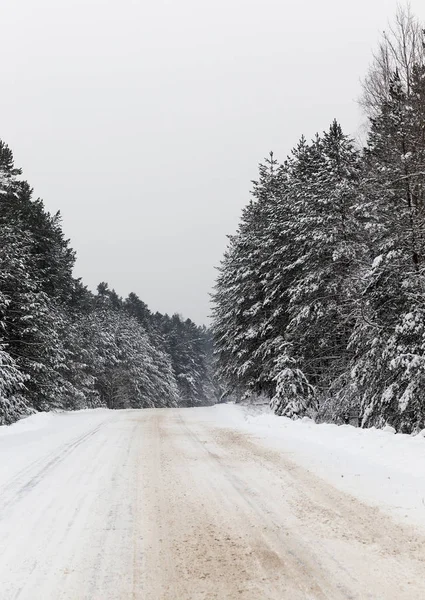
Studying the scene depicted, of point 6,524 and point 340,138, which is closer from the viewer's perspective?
point 6,524

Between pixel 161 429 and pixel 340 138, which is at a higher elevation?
pixel 340 138

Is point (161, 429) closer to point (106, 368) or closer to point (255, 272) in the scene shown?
point (255, 272)

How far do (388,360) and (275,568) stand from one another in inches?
385

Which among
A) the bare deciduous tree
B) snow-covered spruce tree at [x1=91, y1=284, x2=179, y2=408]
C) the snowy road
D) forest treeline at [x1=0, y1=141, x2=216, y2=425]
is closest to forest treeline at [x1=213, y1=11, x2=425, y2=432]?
the bare deciduous tree

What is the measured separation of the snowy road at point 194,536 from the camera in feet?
10.3

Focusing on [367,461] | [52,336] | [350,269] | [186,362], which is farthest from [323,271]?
[186,362]

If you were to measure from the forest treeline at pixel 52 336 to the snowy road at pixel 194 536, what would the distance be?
405 inches

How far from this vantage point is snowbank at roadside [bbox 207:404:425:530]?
5191mm

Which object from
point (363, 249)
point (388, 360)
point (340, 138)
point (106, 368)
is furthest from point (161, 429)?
point (106, 368)

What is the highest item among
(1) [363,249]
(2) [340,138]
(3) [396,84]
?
(2) [340,138]

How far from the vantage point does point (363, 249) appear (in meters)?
16.3

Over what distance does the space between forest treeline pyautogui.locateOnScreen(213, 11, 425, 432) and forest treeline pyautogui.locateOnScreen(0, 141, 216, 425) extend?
32.3 feet

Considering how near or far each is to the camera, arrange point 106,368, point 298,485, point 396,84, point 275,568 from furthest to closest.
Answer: point 106,368
point 396,84
point 298,485
point 275,568

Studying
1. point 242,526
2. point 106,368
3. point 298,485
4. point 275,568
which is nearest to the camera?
point 275,568
